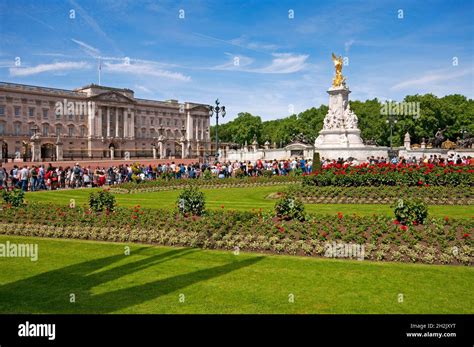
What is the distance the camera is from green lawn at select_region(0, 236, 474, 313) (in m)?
7.14

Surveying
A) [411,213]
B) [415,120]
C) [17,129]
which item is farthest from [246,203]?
[17,129]

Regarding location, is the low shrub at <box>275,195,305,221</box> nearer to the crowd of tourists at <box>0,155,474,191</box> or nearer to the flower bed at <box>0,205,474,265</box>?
the flower bed at <box>0,205,474,265</box>

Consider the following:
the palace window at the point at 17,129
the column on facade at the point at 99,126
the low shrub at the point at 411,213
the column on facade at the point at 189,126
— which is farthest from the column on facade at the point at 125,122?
the low shrub at the point at 411,213

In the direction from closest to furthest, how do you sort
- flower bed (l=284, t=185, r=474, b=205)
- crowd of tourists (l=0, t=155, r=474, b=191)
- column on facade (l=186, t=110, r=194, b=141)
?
flower bed (l=284, t=185, r=474, b=205), crowd of tourists (l=0, t=155, r=474, b=191), column on facade (l=186, t=110, r=194, b=141)

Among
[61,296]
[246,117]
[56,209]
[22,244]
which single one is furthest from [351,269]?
[246,117]

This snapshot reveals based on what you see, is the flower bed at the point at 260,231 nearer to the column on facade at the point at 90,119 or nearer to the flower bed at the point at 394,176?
the flower bed at the point at 394,176

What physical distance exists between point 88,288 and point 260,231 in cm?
518

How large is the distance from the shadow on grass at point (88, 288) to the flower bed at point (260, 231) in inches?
64.1

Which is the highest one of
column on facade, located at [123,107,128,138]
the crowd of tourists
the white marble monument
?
column on facade, located at [123,107,128,138]

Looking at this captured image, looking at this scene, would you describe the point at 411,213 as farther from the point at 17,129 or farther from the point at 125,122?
the point at 125,122

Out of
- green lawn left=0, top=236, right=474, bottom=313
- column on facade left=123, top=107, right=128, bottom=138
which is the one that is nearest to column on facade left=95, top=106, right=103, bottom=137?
column on facade left=123, top=107, right=128, bottom=138

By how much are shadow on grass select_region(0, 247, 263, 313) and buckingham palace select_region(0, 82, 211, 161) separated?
57.9 m

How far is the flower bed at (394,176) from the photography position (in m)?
21.2

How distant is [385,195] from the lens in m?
20.1
